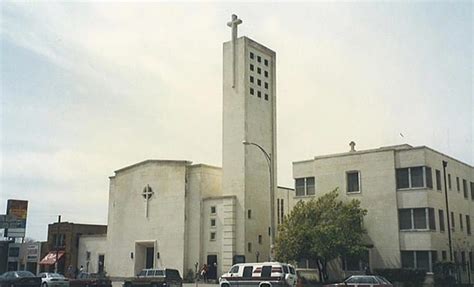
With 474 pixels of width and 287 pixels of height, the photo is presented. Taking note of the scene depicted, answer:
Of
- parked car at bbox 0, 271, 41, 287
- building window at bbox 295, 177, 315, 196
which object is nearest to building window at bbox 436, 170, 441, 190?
building window at bbox 295, 177, 315, 196

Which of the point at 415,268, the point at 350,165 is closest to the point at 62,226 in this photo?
the point at 350,165

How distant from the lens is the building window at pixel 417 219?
4644cm

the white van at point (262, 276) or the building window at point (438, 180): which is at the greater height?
the building window at point (438, 180)

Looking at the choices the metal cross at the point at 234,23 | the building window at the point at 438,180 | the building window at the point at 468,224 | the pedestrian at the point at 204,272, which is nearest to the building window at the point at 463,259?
the building window at the point at 468,224

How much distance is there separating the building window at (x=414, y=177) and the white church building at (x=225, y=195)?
11902 mm

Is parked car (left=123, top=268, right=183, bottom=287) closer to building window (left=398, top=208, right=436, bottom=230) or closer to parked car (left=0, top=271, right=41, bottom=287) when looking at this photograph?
parked car (left=0, top=271, right=41, bottom=287)

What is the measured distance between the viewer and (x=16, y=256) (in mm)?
84500

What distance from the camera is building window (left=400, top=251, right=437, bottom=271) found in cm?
4578

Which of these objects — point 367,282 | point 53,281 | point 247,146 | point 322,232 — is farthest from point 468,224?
point 53,281

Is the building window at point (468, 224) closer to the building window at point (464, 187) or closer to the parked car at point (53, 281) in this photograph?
the building window at point (464, 187)

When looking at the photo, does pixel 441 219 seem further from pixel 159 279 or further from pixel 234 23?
pixel 234 23

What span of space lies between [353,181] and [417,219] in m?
6.84

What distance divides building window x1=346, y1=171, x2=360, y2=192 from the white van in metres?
14.5

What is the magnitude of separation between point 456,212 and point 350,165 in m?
10.7
